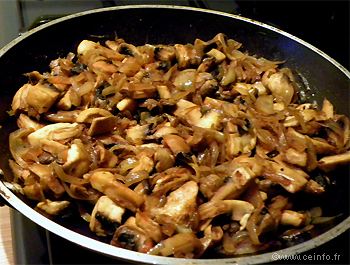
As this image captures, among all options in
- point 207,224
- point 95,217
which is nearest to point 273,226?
point 207,224

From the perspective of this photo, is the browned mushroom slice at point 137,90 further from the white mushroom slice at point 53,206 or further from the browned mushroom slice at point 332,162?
the browned mushroom slice at point 332,162

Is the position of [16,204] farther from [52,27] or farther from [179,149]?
[52,27]

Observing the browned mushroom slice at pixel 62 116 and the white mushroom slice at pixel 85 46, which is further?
the white mushroom slice at pixel 85 46

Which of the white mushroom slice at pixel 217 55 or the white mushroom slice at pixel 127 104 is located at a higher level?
the white mushroom slice at pixel 217 55

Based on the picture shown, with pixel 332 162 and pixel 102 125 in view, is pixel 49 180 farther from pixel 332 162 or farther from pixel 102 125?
pixel 332 162

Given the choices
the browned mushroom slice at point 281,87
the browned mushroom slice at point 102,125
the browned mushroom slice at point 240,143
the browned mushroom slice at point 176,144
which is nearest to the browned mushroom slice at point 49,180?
the browned mushroom slice at point 102,125

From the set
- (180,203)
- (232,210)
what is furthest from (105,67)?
(232,210)

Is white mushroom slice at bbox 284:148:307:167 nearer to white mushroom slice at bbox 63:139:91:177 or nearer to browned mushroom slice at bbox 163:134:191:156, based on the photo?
browned mushroom slice at bbox 163:134:191:156

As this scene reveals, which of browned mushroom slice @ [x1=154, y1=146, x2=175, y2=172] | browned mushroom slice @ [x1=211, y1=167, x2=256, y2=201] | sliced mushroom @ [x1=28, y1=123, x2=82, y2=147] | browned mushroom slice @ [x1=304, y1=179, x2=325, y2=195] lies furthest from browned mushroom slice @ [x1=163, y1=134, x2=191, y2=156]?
browned mushroom slice @ [x1=304, y1=179, x2=325, y2=195]
